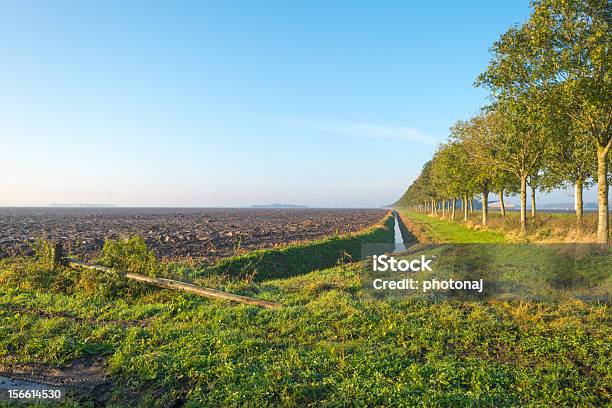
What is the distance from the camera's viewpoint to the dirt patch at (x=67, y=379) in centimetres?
672

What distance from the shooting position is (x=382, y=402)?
20.0 ft

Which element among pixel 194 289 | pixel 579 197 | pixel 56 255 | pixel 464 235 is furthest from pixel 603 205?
pixel 56 255

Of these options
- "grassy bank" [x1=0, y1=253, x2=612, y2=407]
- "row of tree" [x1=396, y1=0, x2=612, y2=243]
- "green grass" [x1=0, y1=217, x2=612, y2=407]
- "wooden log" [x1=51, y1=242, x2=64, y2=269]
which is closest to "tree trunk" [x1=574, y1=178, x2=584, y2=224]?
"row of tree" [x1=396, y1=0, x2=612, y2=243]

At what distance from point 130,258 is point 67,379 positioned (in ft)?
26.9

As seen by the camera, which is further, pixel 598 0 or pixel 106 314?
pixel 598 0

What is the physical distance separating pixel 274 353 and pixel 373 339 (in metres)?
2.36

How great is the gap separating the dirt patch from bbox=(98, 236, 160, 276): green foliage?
6746 mm

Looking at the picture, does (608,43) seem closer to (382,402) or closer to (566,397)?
(566,397)

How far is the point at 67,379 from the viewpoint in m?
7.18

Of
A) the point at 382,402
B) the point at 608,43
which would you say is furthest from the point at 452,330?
the point at 608,43
